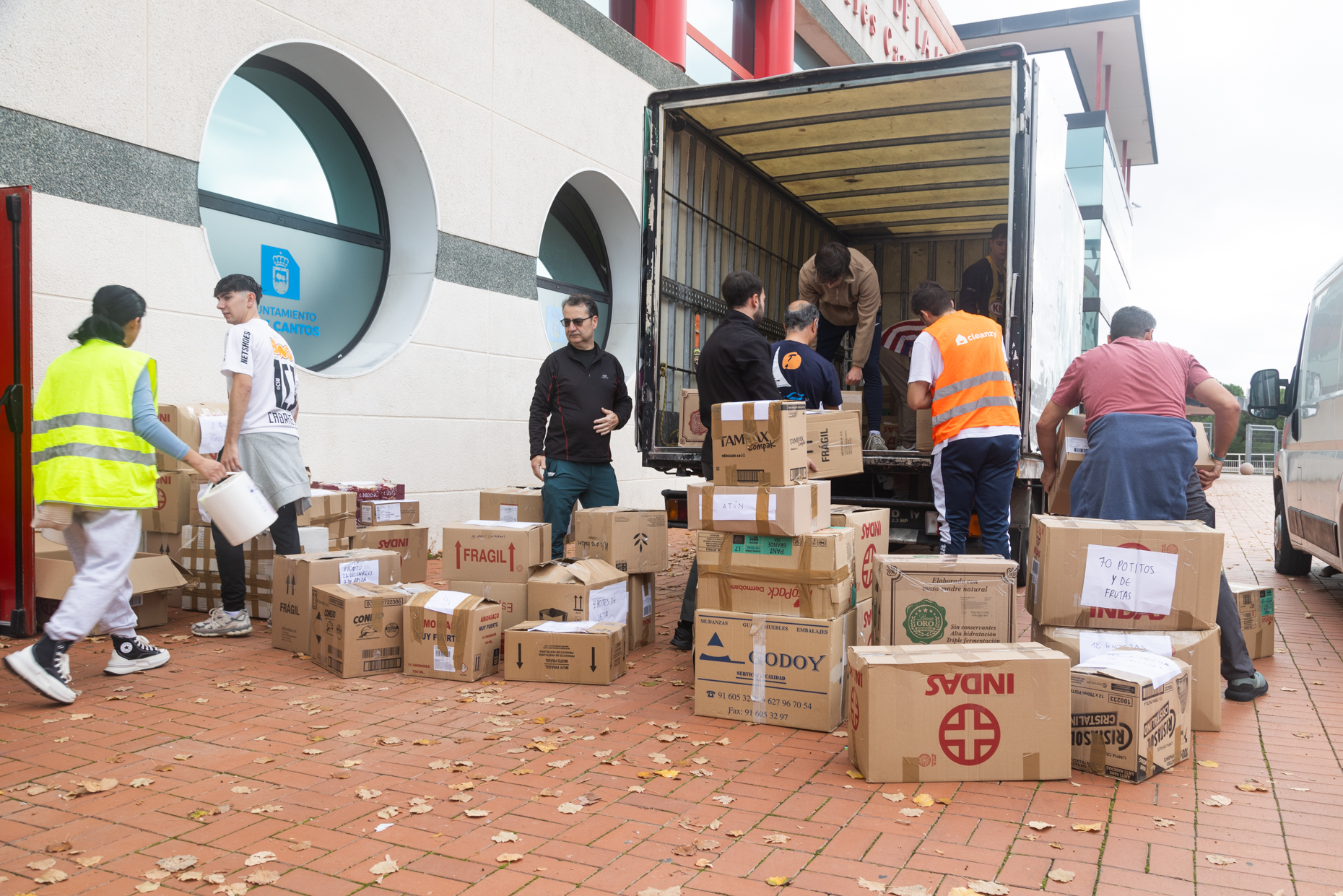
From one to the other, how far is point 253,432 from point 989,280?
635cm

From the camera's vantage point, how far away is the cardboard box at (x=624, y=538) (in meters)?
5.23

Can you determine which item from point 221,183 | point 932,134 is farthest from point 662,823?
point 932,134

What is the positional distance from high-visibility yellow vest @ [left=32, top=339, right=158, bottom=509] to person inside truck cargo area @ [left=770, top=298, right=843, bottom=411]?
3206 millimetres

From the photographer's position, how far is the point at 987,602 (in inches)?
155

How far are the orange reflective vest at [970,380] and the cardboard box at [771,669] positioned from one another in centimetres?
164

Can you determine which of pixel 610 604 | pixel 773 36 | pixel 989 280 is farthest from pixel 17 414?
pixel 773 36

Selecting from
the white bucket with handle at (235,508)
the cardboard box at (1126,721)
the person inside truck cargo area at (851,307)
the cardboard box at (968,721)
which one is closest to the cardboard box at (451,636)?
the white bucket with handle at (235,508)

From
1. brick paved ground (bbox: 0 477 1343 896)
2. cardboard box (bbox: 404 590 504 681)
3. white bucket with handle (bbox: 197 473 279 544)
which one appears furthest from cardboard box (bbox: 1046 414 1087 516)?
white bucket with handle (bbox: 197 473 279 544)

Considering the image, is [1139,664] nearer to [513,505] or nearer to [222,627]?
[513,505]

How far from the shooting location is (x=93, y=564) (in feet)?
13.6

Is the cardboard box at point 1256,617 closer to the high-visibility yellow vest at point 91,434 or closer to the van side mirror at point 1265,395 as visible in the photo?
the van side mirror at point 1265,395

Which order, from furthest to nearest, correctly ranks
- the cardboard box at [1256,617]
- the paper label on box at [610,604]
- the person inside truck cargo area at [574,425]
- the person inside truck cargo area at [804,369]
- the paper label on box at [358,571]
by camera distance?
the person inside truck cargo area at [574,425]
the person inside truck cargo area at [804,369]
the paper label on box at [358,571]
the cardboard box at [1256,617]
the paper label on box at [610,604]

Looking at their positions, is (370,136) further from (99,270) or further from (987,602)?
(987,602)

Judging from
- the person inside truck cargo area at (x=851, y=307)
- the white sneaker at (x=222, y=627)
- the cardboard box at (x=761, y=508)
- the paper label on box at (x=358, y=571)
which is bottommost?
the white sneaker at (x=222, y=627)
